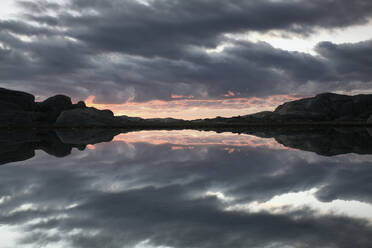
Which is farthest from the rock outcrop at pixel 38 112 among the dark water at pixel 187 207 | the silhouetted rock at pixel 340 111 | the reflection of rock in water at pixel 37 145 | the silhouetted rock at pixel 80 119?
the silhouetted rock at pixel 340 111

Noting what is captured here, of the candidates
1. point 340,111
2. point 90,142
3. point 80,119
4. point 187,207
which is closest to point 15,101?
point 80,119

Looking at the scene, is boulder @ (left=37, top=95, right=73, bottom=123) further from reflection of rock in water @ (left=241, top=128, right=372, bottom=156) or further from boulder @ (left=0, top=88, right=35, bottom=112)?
reflection of rock in water @ (left=241, top=128, right=372, bottom=156)

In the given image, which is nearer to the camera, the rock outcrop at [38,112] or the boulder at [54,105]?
the rock outcrop at [38,112]

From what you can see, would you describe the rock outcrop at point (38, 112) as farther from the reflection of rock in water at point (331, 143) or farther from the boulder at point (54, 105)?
the reflection of rock in water at point (331, 143)

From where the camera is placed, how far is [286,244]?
227 inches

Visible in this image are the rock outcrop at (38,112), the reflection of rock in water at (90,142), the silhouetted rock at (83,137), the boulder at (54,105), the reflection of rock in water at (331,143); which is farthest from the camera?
the boulder at (54,105)

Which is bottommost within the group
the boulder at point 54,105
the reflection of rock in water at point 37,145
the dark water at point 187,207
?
the dark water at point 187,207

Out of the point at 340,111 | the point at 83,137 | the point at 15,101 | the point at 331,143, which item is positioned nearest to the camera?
the point at 331,143

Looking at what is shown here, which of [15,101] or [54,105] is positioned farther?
[54,105]

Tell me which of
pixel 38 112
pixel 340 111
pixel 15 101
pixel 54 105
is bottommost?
pixel 38 112

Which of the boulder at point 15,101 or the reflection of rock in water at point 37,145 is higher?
the boulder at point 15,101

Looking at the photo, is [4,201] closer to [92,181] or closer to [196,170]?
[92,181]

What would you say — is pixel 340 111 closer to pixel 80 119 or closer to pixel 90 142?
pixel 80 119

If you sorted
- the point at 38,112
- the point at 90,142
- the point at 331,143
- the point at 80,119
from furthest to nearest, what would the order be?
the point at 38,112, the point at 80,119, the point at 90,142, the point at 331,143
